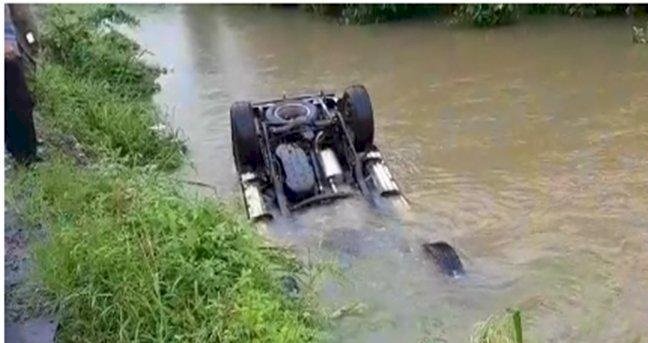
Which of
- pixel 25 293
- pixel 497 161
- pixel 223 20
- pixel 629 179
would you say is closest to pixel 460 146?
pixel 497 161

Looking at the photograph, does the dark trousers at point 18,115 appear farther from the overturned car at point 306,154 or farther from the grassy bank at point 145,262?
the overturned car at point 306,154

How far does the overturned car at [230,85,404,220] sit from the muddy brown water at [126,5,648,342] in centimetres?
27

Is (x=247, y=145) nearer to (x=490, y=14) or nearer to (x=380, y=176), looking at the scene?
(x=380, y=176)

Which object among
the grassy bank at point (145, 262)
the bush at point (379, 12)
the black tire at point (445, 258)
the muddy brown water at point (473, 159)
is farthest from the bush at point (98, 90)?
the bush at point (379, 12)

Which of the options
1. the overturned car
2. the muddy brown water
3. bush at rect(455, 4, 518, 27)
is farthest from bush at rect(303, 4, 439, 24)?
the overturned car

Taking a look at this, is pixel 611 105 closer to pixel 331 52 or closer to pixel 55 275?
pixel 331 52

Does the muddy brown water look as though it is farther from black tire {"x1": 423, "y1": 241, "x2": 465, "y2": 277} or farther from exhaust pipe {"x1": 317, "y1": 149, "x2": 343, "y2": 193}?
exhaust pipe {"x1": 317, "y1": 149, "x2": 343, "y2": 193}

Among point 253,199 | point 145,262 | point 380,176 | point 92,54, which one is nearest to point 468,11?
point 92,54

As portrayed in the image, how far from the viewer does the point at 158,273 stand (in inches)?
176

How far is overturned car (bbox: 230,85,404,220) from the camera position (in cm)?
681

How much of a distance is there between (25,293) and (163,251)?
70cm

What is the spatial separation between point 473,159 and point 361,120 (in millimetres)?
1290

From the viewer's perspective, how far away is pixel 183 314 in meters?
4.36

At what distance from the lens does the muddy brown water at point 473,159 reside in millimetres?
5617
